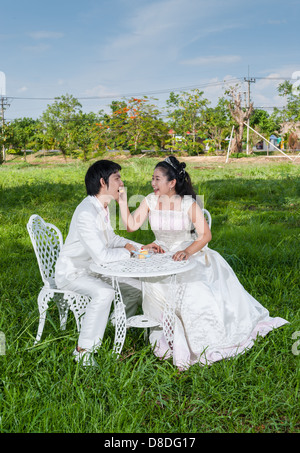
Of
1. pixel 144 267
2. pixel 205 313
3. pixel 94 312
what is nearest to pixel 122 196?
pixel 144 267

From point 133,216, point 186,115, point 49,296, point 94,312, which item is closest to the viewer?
point 94,312

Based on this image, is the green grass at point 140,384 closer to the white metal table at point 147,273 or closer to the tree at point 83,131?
the white metal table at point 147,273

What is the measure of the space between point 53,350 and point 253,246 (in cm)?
318

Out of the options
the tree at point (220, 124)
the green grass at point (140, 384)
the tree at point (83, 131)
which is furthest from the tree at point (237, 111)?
the green grass at point (140, 384)

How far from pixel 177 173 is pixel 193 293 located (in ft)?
3.04

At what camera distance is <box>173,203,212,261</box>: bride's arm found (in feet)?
10.1

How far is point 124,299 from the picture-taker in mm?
3344

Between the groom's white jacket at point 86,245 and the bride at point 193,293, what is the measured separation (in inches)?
14.5

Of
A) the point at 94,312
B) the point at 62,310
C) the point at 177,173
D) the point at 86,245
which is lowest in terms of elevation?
the point at 62,310

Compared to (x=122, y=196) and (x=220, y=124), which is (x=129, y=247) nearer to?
(x=122, y=196)

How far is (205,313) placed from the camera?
2969 mm

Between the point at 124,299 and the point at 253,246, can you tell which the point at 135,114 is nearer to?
the point at 253,246

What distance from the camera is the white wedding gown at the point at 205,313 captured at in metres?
2.91
